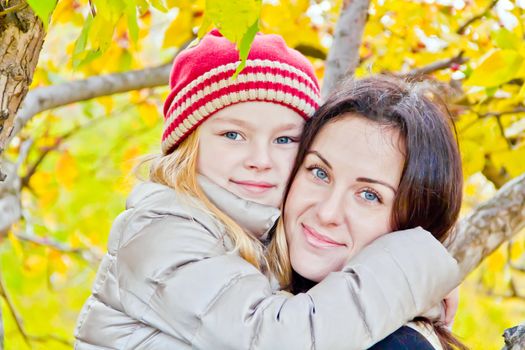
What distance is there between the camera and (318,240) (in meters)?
2.11

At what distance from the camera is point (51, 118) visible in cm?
464

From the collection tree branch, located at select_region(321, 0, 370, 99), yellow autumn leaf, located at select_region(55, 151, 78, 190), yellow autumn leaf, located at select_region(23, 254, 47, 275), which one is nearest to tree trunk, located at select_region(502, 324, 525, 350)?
tree branch, located at select_region(321, 0, 370, 99)

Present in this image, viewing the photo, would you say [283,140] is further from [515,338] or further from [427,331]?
[515,338]

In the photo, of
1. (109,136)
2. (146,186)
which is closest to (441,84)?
(146,186)

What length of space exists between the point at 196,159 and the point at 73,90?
814 millimetres

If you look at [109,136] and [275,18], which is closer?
[275,18]

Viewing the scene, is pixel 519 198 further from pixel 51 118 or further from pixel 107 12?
pixel 51 118

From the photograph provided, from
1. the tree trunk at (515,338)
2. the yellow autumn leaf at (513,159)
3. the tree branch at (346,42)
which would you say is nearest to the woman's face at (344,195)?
the tree trunk at (515,338)

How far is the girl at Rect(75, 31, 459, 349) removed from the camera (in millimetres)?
1879

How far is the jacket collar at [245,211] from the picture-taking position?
2.15m

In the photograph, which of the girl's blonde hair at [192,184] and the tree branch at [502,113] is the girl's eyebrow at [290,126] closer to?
the girl's blonde hair at [192,184]

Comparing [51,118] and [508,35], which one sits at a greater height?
[508,35]

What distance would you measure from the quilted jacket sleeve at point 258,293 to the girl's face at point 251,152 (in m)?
0.20

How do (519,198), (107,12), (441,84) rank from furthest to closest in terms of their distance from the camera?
(441,84) < (519,198) < (107,12)
